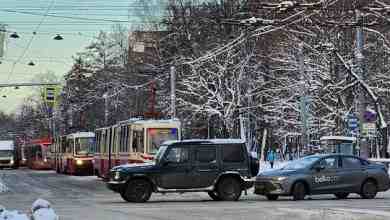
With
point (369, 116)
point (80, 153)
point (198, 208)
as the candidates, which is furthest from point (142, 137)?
point (80, 153)

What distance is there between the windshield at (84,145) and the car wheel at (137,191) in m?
30.4

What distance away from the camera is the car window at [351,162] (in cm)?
2625

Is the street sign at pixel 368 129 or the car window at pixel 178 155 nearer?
the car window at pixel 178 155

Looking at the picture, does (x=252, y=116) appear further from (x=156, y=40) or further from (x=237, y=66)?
(x=156, y=40)

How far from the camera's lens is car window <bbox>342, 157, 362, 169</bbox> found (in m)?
26.2

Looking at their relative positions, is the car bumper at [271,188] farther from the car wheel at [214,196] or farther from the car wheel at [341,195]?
the car wheel at [341,195]

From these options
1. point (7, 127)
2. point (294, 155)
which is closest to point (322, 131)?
point (294, 155)

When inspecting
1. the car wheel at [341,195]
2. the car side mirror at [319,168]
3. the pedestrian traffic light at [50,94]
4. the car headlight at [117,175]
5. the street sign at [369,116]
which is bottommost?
the car wheel at [341,195]

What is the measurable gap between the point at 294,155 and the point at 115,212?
44.3 meters

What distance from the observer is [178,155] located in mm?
25469

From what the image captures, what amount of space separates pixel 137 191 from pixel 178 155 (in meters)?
1.64

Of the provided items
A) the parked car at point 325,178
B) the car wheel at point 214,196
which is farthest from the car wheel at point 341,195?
the car wheel at point 214,196

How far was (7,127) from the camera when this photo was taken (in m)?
167

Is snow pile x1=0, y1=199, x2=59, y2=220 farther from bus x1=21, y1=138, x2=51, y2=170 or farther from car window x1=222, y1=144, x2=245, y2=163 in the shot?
bus x1=21, y1=138, x2=51, y2=170
